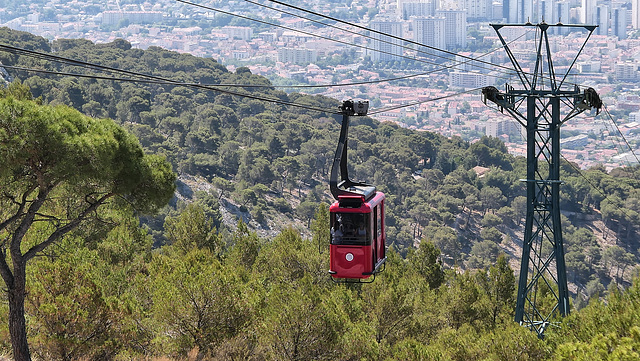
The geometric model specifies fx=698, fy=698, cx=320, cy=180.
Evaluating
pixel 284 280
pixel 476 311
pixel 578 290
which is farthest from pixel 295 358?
pixel 578 290

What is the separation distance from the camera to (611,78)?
16638 centimetres

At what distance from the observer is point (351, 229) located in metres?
9.75

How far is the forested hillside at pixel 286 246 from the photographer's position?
1031 centimetres

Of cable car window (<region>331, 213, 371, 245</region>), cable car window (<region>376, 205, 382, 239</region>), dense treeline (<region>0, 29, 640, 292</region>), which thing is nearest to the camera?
cable car window (<region>331, 213, 371, 245</region>)

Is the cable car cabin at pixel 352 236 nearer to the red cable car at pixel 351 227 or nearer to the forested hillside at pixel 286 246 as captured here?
the red cable car at pixel 351 227

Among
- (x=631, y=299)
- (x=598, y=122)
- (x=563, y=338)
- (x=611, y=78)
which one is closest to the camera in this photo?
(x=631, y=299)

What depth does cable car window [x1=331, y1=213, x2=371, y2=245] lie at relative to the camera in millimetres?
9680

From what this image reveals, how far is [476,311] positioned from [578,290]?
42.8 metres

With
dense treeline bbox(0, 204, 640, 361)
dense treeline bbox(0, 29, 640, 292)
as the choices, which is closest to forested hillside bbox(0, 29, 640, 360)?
dense treeline bbox(0, 204, 640, 361)

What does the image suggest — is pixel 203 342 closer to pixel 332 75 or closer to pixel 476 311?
pixel 476 311

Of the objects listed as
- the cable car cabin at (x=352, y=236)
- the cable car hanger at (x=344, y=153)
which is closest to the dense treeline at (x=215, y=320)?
the cable car cabin at (x=352, y=236)

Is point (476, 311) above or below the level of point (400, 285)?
below

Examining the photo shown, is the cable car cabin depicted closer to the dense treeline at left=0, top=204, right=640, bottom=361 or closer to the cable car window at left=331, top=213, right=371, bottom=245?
the cable car window at left=331, top=213, right=371, bottom=245

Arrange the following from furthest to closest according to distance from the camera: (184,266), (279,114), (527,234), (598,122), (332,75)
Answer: (332,75) → (598,122) → (279,114) → (527,234) → (184,266)
